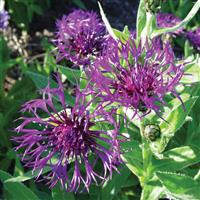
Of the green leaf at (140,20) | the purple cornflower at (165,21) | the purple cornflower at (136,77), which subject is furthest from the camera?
the purple cornflower at (165,21)

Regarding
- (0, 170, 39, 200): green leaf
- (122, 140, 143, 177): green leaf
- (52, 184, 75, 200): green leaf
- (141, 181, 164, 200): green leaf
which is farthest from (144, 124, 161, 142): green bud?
(0, 170, 39, 200): green leaf

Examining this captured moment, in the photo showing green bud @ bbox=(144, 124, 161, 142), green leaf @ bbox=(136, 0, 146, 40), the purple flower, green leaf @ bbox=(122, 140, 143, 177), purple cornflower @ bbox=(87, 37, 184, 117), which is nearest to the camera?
purple cornflower @ bbox=(87, 37, 184, 117)

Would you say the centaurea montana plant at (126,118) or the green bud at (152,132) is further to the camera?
the green bud at (152,132)

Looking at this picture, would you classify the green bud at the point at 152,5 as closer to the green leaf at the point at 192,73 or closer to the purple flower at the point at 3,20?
the green leaf at the point at 192,73

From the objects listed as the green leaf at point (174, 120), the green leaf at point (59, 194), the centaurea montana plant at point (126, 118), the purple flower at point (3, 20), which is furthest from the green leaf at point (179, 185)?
the purple flower at point (3, 20)

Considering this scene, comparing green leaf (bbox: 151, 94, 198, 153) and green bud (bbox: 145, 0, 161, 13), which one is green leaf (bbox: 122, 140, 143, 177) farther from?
green bud (bbox: 145, 0, 161, 13)

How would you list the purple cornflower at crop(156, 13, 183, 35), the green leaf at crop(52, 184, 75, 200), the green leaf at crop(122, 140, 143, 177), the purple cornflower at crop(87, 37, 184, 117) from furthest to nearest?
1. the purple cornflower at crop(156, 13, 183, 35)
2. the green leaf at crop(52, 184, 75, 200)
3. the green leaf at crop(122, 140, 143, 177)
4. the purple cornflower at crop(87, 37, 184, 117)

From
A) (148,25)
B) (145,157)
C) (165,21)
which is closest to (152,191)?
(145,157)
